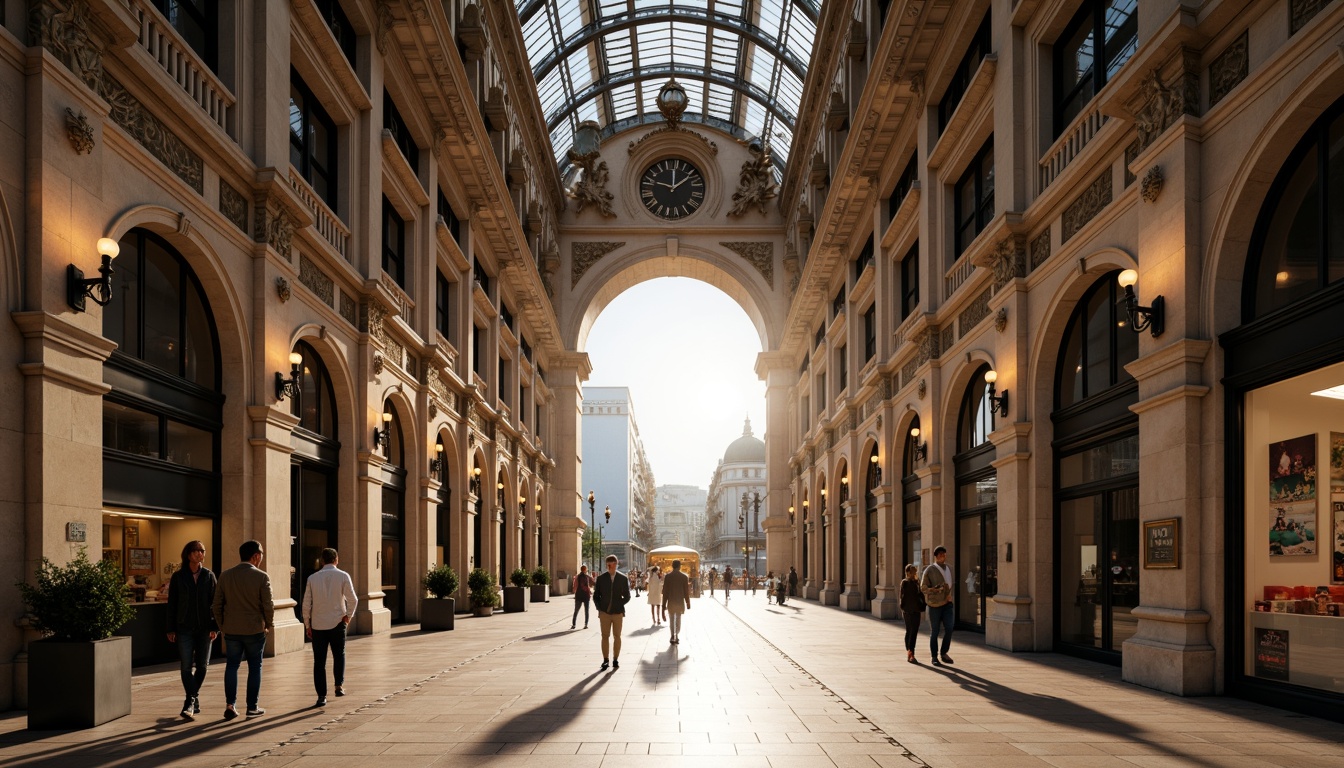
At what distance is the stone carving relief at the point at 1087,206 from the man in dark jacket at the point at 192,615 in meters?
11.5

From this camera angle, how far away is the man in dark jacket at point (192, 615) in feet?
30.6

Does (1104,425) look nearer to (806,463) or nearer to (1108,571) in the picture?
(1108,571)

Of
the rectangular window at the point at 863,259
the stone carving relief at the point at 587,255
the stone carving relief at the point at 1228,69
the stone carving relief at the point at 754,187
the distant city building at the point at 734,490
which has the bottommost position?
the distant city building at the point at 734,490

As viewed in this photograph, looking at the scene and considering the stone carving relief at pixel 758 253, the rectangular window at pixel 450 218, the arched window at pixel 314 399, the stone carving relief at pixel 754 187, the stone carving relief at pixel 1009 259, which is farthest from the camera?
the stone carving relief at pixel 758 253

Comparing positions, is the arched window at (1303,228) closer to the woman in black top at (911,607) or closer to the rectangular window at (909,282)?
the woman in black top at (911,607)

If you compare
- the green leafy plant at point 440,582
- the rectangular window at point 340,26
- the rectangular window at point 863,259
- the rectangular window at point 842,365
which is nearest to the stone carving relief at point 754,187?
the rectangular window at point 842,365

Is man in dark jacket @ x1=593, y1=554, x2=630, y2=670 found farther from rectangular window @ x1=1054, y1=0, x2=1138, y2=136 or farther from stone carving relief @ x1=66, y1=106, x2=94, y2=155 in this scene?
rectangular window @ x1=1054, y1=0, x2=1138, y2=136

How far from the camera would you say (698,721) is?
9.41 m

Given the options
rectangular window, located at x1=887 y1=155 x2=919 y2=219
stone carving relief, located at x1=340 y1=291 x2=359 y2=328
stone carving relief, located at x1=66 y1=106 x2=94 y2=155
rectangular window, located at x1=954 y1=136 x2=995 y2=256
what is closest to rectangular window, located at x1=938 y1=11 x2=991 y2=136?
rectangular window, located at x1=954 y1=136 x2=995 y2=256

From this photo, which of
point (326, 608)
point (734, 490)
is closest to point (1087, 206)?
point (326, 608)

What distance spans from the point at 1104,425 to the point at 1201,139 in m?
4.21

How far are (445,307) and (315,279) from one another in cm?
1142

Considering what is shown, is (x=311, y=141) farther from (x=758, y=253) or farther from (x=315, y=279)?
(x=758, y=253)

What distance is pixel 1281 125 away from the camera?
372 inches
